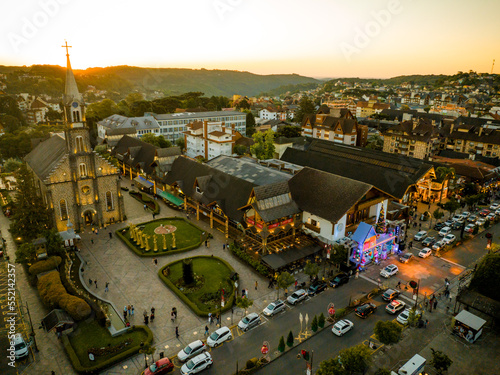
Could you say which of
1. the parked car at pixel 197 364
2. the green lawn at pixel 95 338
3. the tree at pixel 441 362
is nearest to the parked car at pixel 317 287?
the tree at pixel 441 362

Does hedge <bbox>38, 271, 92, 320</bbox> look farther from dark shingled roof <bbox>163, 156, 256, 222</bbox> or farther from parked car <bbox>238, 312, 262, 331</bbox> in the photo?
dark shingled roof <bbox>163, 156, 256, 222</bbox>

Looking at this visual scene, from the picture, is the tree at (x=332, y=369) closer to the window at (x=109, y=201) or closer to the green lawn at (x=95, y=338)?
the green lawn at (x=95, y=338)

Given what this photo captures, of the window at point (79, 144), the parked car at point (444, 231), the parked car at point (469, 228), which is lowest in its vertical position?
the parked car at point (469, 228)

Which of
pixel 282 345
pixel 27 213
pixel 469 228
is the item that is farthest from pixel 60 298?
pixel 469 228

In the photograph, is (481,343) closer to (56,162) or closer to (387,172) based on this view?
(387,172)

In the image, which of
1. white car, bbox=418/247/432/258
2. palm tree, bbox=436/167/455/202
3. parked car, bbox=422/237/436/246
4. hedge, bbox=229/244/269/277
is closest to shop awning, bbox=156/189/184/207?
hedge, bbox=229/244/269/277
